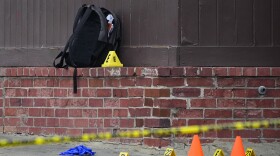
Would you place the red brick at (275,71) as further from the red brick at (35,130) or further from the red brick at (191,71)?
the red brick at (35,130)

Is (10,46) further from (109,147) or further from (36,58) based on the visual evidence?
(109,147)

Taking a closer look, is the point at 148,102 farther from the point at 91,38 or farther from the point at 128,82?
the point at 91,38

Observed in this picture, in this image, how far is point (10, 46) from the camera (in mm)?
6977

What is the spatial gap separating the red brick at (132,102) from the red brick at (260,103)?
1.20 meters

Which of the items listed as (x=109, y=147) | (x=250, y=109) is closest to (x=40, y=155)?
(x=109, y=147)

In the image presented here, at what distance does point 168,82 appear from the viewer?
19.2 feet

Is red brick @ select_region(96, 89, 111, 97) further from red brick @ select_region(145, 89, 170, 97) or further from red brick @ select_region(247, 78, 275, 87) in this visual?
red brick @ select_region(247, 78, 275, 87)

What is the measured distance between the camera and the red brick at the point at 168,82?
5.83m

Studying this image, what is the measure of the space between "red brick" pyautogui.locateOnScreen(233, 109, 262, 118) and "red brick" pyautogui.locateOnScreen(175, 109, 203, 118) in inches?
15.3

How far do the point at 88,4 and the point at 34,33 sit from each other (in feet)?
2.82

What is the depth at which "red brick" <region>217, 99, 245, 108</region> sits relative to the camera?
5801mm

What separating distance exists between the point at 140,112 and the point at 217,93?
35.3 inches

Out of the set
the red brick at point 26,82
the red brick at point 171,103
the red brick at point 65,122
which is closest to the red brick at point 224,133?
the red brick at point 171,103

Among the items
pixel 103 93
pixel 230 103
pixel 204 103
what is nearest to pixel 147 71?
pixel 103 93
